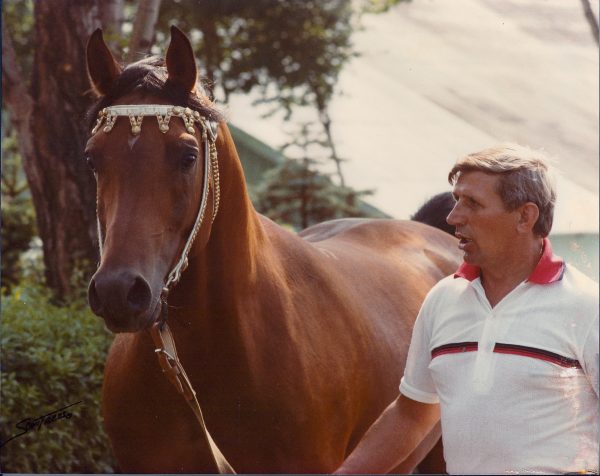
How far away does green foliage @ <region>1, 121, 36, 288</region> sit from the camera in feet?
22.9

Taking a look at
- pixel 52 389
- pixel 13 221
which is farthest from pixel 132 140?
pixel 13 221

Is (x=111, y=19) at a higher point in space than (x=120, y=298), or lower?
higher

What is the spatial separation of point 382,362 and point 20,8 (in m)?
3.02

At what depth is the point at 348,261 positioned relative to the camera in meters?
3.60

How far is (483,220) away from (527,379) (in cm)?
39

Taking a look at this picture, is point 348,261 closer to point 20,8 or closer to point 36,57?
point 36,57

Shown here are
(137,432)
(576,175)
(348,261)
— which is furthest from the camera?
(348,261)

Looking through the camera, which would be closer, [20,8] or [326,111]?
[326,111]

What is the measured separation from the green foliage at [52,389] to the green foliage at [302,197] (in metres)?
0.99

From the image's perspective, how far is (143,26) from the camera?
12.9 feet

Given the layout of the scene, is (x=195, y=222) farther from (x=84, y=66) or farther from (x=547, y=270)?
(x=84, y=66)

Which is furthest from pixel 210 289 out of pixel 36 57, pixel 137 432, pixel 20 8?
pixel 20 8

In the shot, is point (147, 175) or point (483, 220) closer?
point (483, 220)
